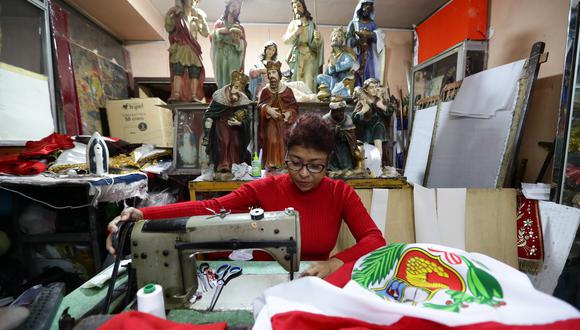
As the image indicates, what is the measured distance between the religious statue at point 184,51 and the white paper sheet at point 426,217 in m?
2.22

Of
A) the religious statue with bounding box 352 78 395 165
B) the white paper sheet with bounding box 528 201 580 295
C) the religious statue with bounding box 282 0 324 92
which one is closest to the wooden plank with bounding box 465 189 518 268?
the white paper sheet with bounding box 528 201 580 295

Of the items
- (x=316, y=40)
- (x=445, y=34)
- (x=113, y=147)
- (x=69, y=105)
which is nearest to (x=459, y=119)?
(x=316, y=40)

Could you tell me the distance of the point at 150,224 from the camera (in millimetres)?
813

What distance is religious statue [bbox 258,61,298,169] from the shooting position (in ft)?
6.43

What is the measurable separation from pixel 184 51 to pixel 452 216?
2778mm

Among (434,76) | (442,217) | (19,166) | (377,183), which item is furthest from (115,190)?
(434,76)

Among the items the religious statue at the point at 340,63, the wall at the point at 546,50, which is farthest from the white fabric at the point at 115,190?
the wall at the point at 546,50

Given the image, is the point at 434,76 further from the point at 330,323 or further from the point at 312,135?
the point at 330,323

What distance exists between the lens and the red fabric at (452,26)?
11.1ft

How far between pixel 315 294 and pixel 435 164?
2736mm

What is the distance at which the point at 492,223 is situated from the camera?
1.68 m

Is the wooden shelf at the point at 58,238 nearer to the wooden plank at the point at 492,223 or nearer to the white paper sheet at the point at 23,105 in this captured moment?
the white paper sheet at the point at 23,105

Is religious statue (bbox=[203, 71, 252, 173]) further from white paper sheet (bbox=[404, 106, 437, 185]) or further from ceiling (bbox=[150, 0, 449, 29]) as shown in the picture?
ceiling (bbox=[150, 0, 449, 29])

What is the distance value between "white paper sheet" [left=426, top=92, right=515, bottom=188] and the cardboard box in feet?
11.7
